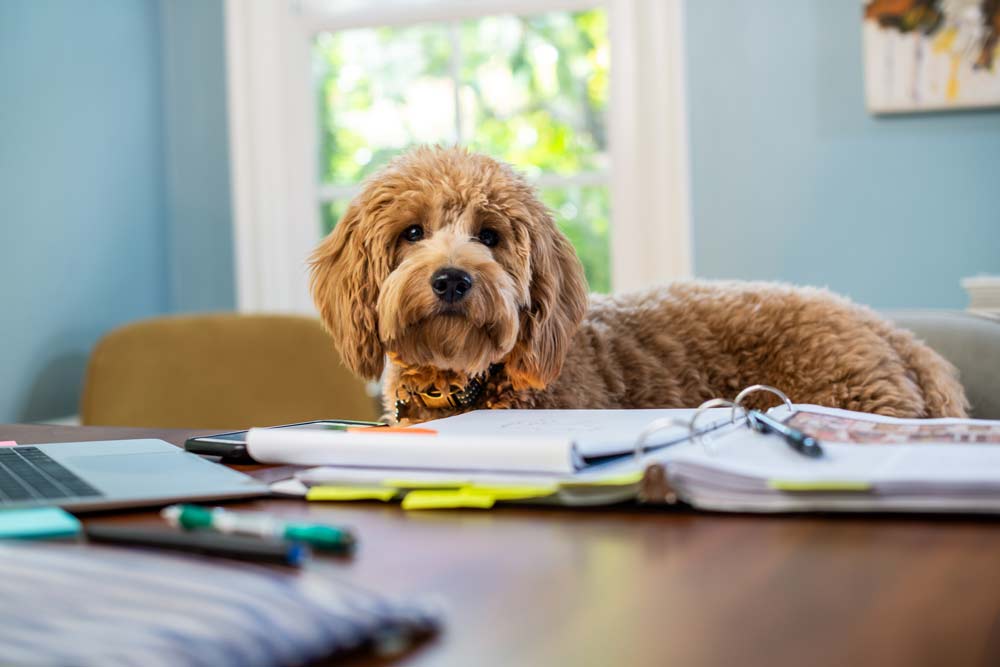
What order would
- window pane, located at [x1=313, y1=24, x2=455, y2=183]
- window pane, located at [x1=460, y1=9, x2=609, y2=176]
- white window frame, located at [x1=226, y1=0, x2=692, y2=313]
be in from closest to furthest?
white window frame, located at [x1=226, y1=0, x2=692, y2=313], window pane, located at [x1=460, y1=9, x2=609, y2=176], window pane, located at [x1=313, y1=24, x2=455, y2=183]

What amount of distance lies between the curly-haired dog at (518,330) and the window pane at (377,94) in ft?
6.00

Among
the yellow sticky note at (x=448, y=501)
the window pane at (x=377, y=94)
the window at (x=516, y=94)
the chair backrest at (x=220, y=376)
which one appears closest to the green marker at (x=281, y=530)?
the yellow sticky note at (x=448, y=501)

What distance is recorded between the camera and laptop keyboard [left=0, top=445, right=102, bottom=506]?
2.21 feet

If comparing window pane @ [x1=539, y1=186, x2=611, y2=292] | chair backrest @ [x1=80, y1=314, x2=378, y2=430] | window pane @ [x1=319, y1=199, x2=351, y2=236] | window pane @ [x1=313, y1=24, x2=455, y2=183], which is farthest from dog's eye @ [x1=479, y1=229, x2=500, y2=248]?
window pane @ [x1=319, y1=199, x2=351, y2=236]

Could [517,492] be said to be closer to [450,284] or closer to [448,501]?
[448,501]

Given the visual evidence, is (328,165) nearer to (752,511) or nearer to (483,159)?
(483,159)

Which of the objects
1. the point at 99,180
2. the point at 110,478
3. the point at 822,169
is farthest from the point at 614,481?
the point at 99,180

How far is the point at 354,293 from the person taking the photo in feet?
4.96

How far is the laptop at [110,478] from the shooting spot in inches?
26.4

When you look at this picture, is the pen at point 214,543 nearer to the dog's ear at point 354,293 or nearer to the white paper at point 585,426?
the white paper at point 585,426

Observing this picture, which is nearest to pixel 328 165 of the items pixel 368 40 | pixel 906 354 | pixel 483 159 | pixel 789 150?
pixel 368 40

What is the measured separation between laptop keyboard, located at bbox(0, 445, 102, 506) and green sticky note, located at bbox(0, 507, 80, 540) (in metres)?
0.05

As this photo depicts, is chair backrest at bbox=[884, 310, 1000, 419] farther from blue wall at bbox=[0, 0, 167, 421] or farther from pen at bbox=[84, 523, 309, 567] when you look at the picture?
blue wall at bbox=[0, 0, 167, 421]

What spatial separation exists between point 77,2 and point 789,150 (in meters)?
2.32
